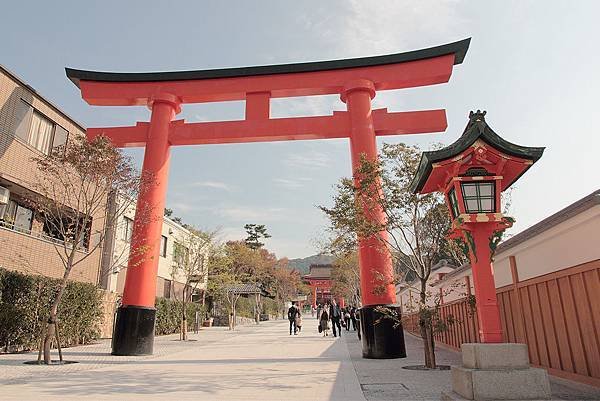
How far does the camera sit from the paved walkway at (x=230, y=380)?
560 cm

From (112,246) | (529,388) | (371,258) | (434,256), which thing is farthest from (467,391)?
(112,246)

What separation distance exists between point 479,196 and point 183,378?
18.9 ft

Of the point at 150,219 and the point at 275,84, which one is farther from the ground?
the point at 275,84

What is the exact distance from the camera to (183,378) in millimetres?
7211

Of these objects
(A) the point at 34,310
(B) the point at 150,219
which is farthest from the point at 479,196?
(A) the point at 34,310

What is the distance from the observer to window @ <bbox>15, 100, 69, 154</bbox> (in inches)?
511

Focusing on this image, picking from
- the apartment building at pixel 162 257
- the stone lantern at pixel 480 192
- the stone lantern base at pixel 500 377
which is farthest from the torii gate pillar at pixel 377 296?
the apartment building at pixel 162 257

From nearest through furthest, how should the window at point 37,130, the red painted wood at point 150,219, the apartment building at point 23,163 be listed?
the red painted wood at point 150,219 < the apartment building at point 23,163 < the window at point 37,130

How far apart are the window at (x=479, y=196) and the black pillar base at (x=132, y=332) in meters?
8.42

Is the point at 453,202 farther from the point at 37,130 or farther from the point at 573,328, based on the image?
the point at 37,130

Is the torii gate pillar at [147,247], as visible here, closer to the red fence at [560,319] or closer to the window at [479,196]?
the window at [479,196]

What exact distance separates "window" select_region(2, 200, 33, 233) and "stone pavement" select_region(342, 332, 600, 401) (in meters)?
11.7

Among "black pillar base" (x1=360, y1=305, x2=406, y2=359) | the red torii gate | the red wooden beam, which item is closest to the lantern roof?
the red torii gate

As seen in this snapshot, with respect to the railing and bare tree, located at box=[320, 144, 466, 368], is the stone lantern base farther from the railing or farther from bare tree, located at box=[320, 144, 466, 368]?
the railing
